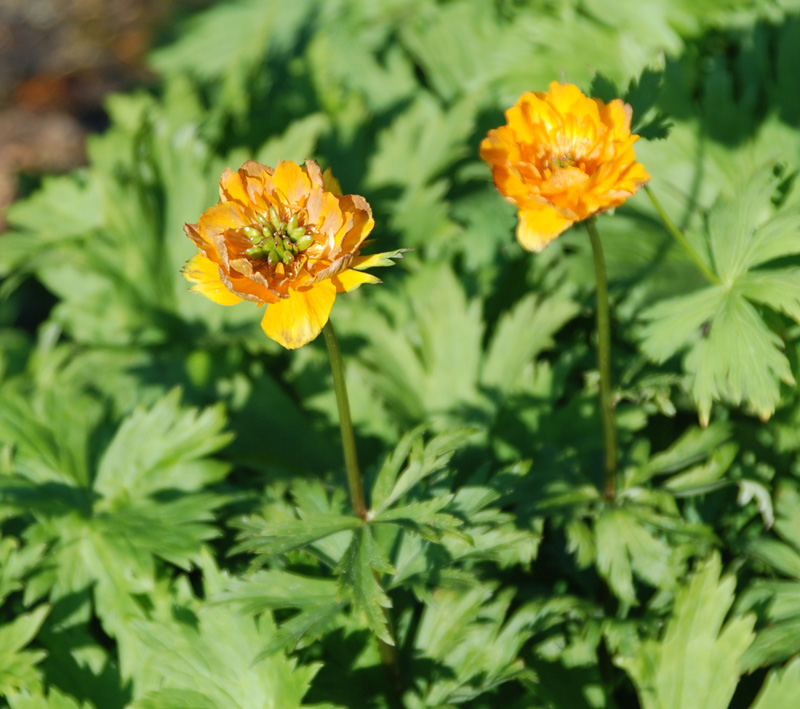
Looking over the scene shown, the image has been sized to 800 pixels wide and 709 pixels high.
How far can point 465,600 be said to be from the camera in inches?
67.7

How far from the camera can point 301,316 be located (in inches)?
45.0

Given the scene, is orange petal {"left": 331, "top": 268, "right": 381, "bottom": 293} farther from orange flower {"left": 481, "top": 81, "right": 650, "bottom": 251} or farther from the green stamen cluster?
orange flower {"left": 481, "top": 81, "right": 650, "bottom": 251}

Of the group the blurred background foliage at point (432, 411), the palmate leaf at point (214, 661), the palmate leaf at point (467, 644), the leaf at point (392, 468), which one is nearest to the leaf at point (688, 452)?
the blurred background foliage at point (432, 411)

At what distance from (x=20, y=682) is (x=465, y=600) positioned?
968 millimetres

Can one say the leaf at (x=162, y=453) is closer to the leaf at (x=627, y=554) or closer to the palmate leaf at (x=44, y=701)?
the palmate leaf at (x=44, y=701)

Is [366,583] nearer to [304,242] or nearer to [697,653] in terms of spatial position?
[304,242]

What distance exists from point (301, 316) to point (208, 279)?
0.52ft

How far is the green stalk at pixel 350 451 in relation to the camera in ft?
4.15

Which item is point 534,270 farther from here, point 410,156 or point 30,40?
point 30,40

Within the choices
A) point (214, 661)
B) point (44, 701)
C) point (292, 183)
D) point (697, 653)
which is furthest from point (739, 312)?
point (44, 701)

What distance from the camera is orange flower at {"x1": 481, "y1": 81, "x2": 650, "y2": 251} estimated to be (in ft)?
4.09

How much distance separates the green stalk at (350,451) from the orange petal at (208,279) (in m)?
0.16

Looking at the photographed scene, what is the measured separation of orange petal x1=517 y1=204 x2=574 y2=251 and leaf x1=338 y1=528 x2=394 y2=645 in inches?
23.3

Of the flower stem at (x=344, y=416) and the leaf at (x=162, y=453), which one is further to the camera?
the leaf at (x=162, y=453)
